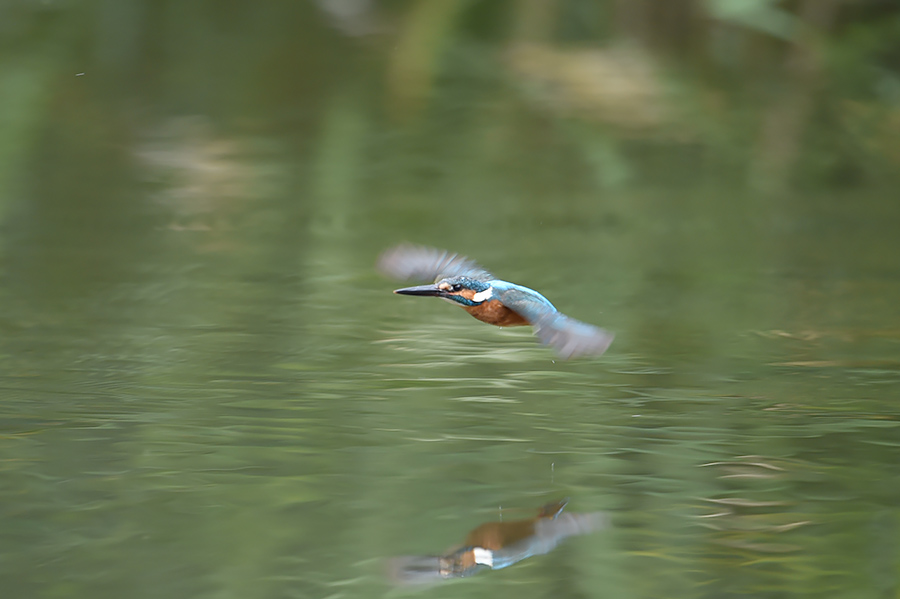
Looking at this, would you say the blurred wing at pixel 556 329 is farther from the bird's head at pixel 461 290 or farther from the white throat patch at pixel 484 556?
the white throat patch at pixel 484 556

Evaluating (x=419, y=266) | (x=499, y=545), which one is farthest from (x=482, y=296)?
(x=499, y=545)

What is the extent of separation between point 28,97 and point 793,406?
4.81m

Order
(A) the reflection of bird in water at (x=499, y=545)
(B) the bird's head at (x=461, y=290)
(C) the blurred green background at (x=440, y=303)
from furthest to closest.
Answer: (B) the bird's head at (x=461, y=290)
(C) the blurred green background at (x=440, y=303)
(A) the reflection of bird in water at (x=499, y=545)

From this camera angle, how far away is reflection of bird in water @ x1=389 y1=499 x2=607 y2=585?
2039 mm

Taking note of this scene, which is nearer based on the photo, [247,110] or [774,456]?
[774,456]

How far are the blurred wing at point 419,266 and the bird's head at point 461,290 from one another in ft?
0.38

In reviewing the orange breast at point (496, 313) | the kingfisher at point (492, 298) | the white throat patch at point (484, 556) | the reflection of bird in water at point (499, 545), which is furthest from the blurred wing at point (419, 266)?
the white throat patch at point (484, 556)

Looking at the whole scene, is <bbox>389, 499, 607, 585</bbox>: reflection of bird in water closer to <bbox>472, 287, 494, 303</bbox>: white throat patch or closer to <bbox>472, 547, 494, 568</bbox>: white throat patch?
<bbox>472, 547, 494, 568</bbox>: white throat patch

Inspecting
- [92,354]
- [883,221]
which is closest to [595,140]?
[883,221]

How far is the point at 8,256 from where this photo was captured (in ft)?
15.7


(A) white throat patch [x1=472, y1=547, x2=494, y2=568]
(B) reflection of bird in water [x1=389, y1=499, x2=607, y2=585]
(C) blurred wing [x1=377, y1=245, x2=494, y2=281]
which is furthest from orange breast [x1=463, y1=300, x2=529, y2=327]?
(A) white throat patch [x1=472, y1=547, x2=494, y2=568]

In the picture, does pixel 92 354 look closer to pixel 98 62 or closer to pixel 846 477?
pixel 846 477

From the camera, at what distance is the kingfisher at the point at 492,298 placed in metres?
2.47

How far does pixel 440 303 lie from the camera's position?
4484 millimetres
